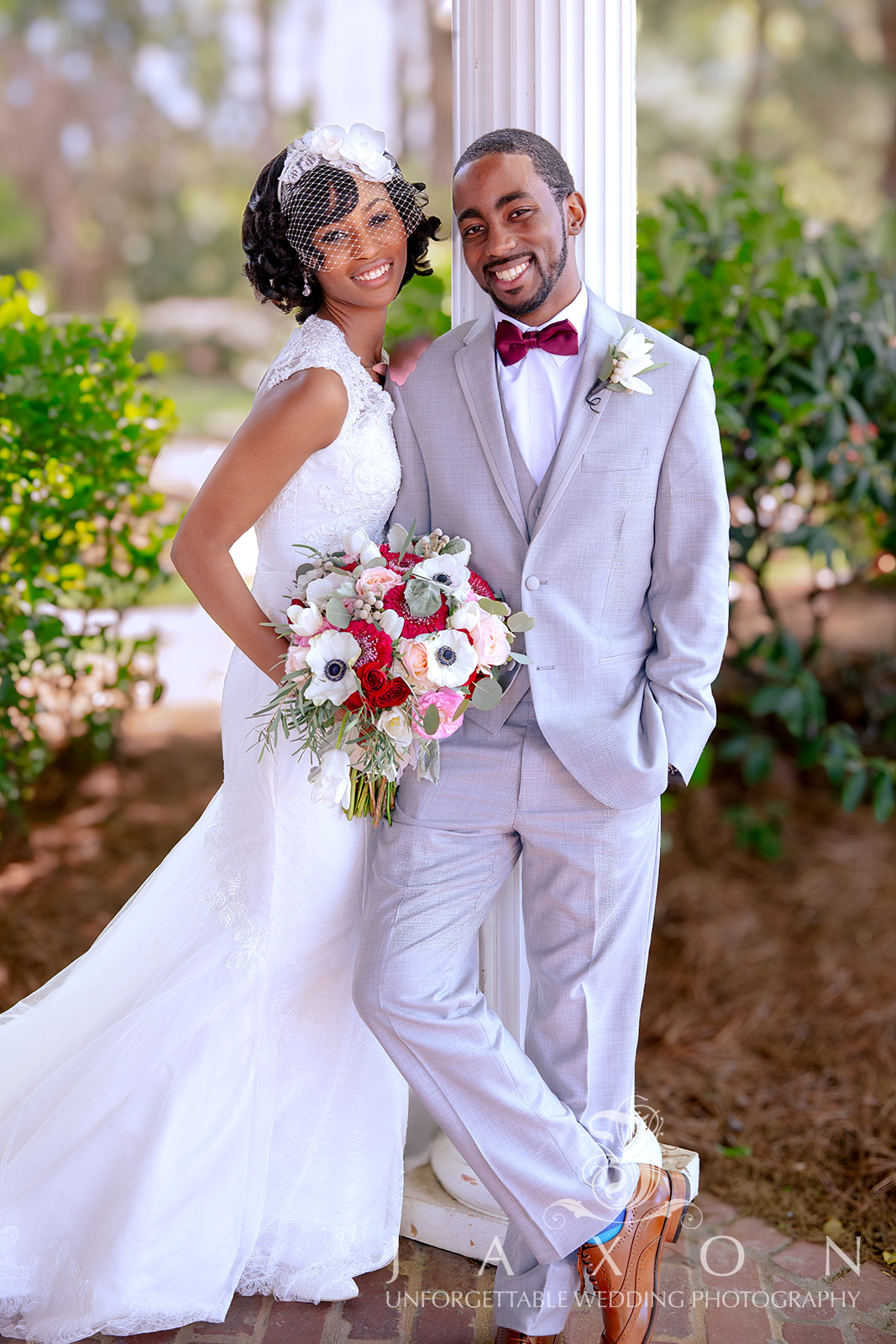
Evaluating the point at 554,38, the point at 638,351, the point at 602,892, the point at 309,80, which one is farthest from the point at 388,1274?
the point at 309,80

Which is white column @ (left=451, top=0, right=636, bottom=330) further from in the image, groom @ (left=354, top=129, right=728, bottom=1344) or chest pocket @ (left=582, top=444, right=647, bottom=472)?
chest pocket @ (left=582, top=444, right=647, bottom=472)

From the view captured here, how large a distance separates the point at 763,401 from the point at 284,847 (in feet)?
7.99

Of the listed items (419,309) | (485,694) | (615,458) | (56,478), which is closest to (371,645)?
(485,694)

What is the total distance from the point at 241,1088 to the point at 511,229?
6.08ft

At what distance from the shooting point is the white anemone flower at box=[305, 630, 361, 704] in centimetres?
213

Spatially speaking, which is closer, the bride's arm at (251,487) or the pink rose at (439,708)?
the pink rose at (439,708)

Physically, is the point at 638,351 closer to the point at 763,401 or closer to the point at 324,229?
the point at 324,229

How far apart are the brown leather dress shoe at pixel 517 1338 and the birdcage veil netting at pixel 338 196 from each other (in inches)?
86.8

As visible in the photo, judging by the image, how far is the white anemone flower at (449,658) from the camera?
2105 mm

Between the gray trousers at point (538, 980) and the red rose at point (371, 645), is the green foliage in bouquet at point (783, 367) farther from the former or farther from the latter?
the red rose at point (371, 645)

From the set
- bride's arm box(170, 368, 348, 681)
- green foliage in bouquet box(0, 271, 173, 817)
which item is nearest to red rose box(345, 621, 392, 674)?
bride's arm box(170, 368, 348, 681)

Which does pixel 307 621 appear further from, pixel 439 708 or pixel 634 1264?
pixel 634 1264

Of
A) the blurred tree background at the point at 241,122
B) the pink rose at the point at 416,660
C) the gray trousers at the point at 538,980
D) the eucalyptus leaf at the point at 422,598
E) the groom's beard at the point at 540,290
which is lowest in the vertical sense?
the gray trousers at the point at 538,980

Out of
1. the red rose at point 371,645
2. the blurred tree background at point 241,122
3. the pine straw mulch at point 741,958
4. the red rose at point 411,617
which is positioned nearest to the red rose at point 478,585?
the red rose at point 411,617
